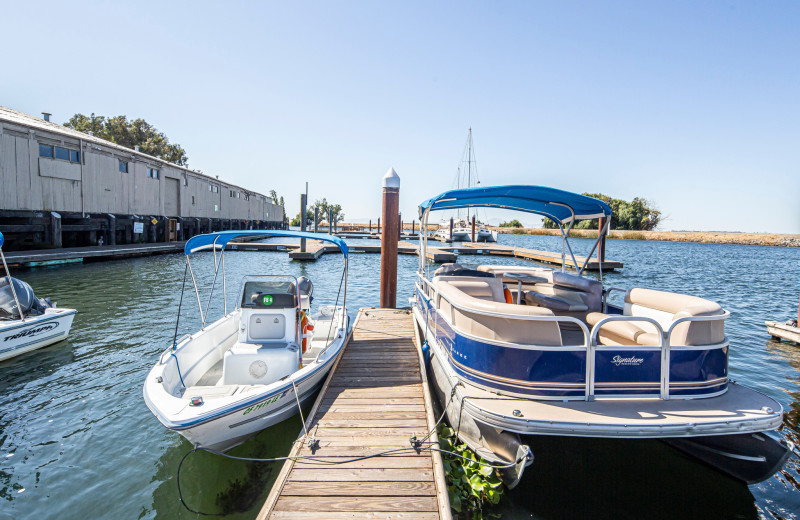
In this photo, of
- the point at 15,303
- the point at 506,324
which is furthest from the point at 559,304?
the point at 15,303

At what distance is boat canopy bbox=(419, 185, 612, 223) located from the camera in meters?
6.15

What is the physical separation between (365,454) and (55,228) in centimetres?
Result: 2390

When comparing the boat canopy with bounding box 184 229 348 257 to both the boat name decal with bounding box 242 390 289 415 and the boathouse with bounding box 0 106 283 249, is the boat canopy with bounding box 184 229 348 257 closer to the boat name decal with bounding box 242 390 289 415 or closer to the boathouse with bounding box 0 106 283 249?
the boat name decal with bounding box 242 390 289 415

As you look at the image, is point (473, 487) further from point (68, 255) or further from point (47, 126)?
point (47, 126)

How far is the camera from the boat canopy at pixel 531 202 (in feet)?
20.2

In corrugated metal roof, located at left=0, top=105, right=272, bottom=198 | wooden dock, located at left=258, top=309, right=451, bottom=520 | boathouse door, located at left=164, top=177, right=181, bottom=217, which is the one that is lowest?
wooden dock, located at left=258, top=309, right=451, bottom=520

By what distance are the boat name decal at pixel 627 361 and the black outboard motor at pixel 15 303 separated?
411 inches

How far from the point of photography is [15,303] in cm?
825

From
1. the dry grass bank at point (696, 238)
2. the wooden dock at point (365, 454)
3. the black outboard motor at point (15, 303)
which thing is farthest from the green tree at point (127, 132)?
the dry grass bank at point (696, 238)

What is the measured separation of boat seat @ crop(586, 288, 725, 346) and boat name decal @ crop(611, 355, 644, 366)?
0.30m

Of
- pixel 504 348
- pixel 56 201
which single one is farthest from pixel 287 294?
pixel 56 201

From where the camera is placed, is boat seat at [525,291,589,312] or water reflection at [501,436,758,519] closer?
water reflection at [501,436,758,519]

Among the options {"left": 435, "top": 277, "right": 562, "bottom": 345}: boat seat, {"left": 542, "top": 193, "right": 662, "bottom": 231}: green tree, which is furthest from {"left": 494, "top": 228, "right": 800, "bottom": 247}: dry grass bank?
{"left": 435, "top": 277, "right": 562, "bottom": 345}: boat seat

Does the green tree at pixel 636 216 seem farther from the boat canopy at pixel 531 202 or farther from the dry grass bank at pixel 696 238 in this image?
the boat canopy at pixel 531 202
